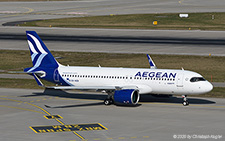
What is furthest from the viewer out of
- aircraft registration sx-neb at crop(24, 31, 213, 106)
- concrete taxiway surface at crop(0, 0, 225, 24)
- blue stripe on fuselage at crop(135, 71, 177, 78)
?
concrete taxiway surface at crop(0, 0, 225, 24)

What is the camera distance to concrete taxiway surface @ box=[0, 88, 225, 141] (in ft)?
146

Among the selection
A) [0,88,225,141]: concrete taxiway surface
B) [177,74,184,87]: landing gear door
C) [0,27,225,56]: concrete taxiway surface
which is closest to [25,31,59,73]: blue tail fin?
[0,88,225,141]: concrete taxiway surface

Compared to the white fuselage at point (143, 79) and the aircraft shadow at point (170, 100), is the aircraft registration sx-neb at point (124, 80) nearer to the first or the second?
the white fuselage at point (143, 79)

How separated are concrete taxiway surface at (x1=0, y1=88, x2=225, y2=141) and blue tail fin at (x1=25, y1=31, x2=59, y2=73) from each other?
4.31 meters

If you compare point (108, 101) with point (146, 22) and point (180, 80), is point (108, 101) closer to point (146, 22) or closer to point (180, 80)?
point (180, 80)

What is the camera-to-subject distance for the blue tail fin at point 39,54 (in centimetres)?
6409

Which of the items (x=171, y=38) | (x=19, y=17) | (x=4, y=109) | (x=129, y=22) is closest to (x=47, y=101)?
(x=4, y=109)

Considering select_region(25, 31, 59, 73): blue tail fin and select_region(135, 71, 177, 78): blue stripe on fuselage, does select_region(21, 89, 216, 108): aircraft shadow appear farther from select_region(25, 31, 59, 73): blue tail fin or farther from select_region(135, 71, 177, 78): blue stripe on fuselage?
select_region(25, 31, 59, 73): blue tail fin

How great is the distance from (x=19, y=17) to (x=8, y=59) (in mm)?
73884

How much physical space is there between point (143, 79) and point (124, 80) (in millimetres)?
2347

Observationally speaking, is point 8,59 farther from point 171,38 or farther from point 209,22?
point 209,22

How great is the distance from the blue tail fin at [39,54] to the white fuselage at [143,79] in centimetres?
260

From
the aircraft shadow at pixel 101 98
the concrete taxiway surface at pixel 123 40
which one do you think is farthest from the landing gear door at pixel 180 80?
the concrete taxiway surface at pixel 123 40

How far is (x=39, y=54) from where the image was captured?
65.0 m
